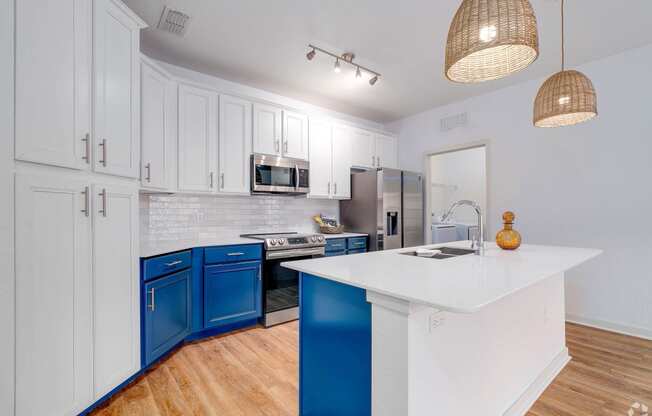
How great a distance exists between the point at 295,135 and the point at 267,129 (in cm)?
38

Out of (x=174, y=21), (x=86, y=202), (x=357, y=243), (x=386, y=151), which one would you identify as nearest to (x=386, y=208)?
(x=357, y=243)

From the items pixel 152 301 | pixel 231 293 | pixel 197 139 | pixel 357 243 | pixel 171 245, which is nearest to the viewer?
pixel 152 301

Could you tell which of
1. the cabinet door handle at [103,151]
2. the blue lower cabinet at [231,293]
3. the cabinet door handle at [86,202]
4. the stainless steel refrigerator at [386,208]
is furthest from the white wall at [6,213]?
the stainless steel refrigerator at [386,208]

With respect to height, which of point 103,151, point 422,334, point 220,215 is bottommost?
point 422,334

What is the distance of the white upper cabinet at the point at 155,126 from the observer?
2322 millimetres

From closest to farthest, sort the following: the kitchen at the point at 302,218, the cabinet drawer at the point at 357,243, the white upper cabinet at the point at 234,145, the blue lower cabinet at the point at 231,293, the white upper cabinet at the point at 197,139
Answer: the kitchen at the point at 302,218, the blue lower cabinet at the point at 231,293, the white upper cabinet at the point at 197,139, the white upper cabinet at the point at 234,145, the cabinet drawer at the point at 357,243

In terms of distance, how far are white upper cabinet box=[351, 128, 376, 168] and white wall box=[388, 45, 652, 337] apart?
1.61 m

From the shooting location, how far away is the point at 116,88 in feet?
5.90

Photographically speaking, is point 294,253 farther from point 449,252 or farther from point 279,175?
point 449,252

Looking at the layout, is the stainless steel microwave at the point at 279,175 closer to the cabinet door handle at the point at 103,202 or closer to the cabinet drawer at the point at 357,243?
the cabinet drawer at the point at 357,243

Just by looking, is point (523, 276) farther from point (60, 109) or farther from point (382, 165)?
point (382, 165)

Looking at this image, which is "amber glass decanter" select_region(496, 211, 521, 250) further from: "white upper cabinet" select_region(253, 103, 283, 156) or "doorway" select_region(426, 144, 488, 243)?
"doorway" select_region(426, 144, 488, 243)

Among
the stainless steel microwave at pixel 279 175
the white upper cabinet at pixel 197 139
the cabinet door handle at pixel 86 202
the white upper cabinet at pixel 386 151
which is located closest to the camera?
the cabinet door handle at pixel 86 202

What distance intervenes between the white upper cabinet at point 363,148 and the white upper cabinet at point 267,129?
4.00 ft
